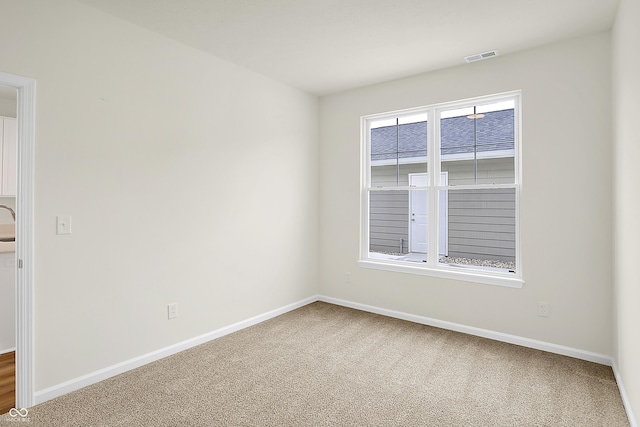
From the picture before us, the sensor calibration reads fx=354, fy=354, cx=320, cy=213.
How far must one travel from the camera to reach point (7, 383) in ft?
8.60

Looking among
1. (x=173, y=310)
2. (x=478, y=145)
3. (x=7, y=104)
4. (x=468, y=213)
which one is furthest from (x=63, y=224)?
(x=478, y=145)

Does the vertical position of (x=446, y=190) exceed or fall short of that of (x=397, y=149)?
it falls short

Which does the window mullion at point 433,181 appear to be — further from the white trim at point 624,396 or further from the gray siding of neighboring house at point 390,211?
the white trim at point 624,396

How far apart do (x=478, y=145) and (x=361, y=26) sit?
173 centimetres

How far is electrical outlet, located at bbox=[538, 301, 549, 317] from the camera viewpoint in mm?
3168

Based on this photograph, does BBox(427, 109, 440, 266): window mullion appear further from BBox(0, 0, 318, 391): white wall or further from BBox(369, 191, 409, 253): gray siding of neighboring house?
BBox(0, 0, 318, 391): white wall

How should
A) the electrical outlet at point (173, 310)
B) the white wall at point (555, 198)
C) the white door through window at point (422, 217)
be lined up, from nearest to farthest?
the white wall at point (555, 198)
the electrical outlet at point (173, 310)
the white door through window at point (422, 217)

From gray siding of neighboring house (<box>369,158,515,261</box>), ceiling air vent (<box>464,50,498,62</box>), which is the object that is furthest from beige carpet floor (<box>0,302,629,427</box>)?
ceiling air vent (<box>464,50,498,62</box>)

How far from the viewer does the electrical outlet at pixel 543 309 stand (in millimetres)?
3168

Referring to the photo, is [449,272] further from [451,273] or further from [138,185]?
[138,185]

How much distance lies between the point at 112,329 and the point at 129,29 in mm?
2332

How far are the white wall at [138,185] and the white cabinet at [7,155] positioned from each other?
236cm

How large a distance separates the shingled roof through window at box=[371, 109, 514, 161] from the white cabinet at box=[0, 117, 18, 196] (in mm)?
4206

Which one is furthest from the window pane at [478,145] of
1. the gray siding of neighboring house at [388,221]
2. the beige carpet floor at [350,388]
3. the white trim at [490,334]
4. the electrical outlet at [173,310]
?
the electrical outlet at [173,310]
